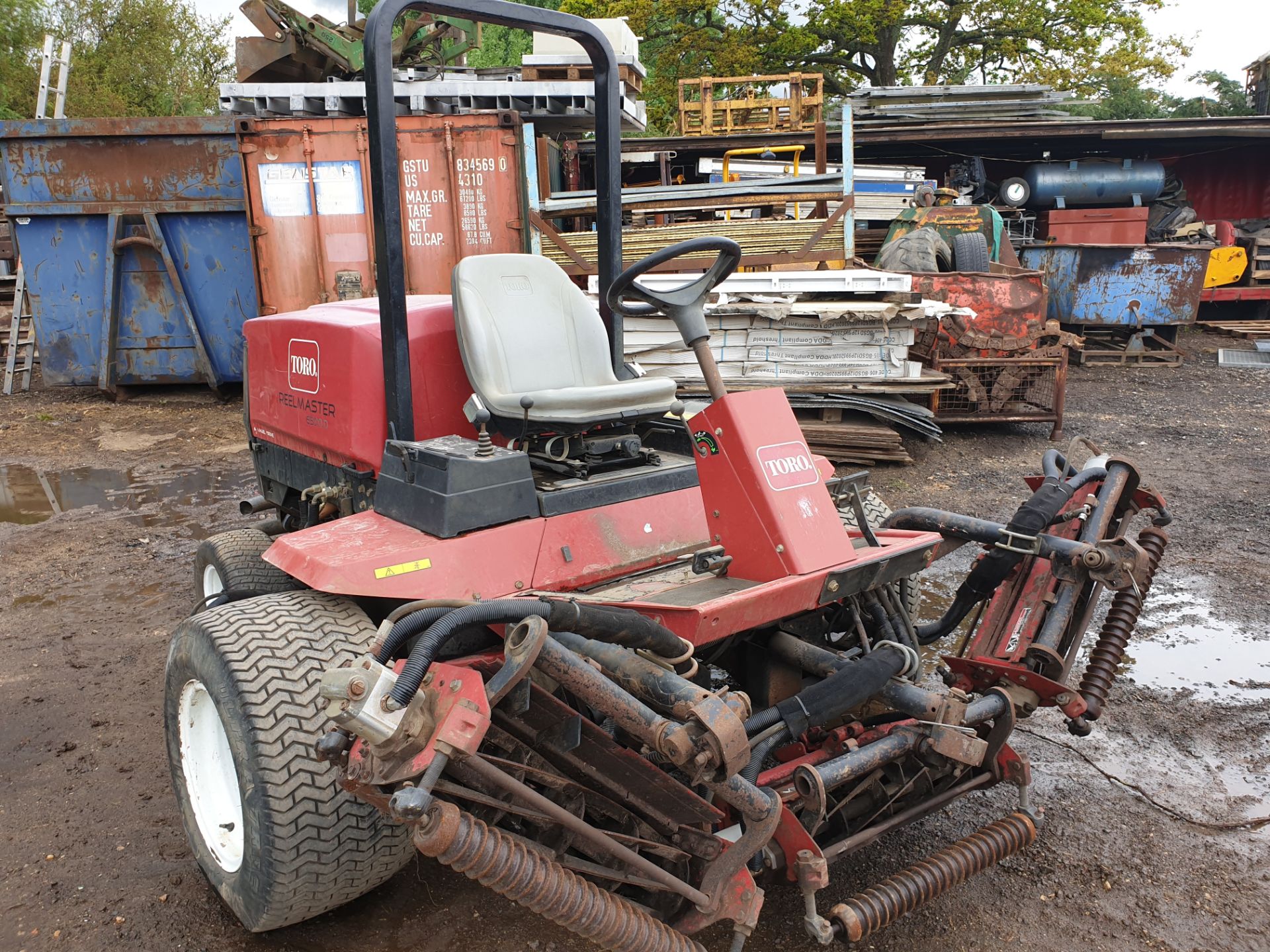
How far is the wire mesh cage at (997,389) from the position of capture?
7.89 metres

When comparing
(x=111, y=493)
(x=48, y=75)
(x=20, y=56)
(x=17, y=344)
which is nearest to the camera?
(x=111, y=493)

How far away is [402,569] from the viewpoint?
254 centimetres

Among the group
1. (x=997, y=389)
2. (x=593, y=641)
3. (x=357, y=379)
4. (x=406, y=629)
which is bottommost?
(x=997, y=389)

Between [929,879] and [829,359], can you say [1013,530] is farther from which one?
[829,359]

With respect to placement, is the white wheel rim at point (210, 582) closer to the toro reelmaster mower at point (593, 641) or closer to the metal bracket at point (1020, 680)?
the toro reelmaster mower at point (593, 641)

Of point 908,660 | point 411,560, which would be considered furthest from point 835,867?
point 411,560

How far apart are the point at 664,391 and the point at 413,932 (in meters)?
1.75

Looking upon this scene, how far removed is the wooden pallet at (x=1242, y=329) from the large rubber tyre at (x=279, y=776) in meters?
14.1

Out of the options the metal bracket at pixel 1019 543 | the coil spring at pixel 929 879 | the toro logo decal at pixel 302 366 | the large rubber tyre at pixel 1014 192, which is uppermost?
the large rubber tyre at pixel 1014 192

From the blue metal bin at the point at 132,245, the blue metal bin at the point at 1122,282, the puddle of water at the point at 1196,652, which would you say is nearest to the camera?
the puddle of water at the point at 1196,652

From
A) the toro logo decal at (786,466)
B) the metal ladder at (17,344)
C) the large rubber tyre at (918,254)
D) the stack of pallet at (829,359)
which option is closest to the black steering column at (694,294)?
the toro logo decal at (786,466)

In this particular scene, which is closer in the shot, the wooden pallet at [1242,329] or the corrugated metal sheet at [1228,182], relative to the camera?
the wooden pallet at [1242,329]

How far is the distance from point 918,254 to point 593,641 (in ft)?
25.0

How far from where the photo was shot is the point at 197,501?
676 cm
